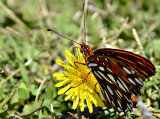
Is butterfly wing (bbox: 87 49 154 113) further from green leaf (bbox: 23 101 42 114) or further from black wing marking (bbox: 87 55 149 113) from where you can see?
green leaf (bbox: 23 101 42 114)

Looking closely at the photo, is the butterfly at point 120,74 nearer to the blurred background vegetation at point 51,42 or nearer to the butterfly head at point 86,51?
the butterfly head at point 86,51

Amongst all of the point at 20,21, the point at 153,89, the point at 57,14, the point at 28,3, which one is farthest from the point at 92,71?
the point at 28,3

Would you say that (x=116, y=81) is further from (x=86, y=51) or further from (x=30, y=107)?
(x=30, y=107)

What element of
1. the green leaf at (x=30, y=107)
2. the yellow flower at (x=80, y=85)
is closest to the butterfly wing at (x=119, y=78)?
the yellow flower at (x=80, y=85)

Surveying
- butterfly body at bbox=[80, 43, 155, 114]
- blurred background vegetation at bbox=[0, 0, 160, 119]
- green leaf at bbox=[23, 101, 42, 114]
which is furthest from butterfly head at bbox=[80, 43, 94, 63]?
green leaf at bbox=[23, 101, 42, 114]

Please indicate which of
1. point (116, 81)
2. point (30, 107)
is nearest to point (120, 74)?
point (116, 81)

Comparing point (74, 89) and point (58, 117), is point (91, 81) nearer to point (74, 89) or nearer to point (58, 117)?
point (74, 89)
